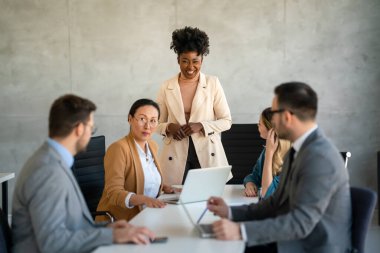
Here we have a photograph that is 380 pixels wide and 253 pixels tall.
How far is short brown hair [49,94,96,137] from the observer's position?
7.22ft

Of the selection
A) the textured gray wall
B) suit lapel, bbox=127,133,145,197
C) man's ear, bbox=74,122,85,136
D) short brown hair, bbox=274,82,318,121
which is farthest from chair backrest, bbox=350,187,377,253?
the textured gray wall

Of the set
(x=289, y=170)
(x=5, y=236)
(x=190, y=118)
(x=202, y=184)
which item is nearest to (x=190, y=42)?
(x=190, y=118)

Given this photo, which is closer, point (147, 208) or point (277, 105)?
point (277, 105)

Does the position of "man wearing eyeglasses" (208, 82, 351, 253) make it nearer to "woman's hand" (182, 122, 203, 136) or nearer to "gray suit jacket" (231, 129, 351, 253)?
"gray suit jacket" (231, 129, 351, 253)

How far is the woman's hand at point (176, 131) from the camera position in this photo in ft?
13.7

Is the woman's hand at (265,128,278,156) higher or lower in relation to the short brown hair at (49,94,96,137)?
lower

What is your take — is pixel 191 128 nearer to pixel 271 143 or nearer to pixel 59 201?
pixel 271 143

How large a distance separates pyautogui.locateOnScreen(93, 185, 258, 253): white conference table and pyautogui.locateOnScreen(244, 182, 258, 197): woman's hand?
0.09 metres

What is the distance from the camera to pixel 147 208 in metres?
3.00

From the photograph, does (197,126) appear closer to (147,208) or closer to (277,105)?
(147,208)

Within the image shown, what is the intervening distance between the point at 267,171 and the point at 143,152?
2.69ft

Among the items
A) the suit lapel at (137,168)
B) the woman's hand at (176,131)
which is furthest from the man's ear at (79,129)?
the woman's hand at (176,131)

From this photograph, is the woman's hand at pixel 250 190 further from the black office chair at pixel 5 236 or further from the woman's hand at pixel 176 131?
the black office chair at pixel 5 236

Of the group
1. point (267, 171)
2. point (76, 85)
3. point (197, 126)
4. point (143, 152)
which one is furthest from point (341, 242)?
point (76, 85)
